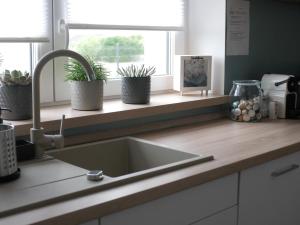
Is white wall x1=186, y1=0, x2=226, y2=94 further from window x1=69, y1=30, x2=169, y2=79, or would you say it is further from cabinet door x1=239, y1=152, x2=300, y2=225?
cabinet door x1=239, y1=152, x2=300, y2=225

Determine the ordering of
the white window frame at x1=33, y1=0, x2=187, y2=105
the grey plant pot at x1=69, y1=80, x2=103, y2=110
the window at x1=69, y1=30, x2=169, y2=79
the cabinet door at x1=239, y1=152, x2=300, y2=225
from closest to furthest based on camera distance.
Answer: the cabinet door at x1=239, y1=152, x2=300, y2=225 < the grey plant pot at x1=69, y1=80, x2=103, y2=110 < the white window frame at x1=33, y1=0, x2=187, y2=105 < the window at x1=69, y1=30, x2=169, y2=79

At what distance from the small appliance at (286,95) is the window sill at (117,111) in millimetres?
286

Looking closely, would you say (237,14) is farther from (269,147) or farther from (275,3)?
(269,147)

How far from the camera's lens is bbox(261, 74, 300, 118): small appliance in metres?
2.37

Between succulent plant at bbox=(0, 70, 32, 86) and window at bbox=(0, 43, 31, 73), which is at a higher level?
window at bbox=(0, 43, 31, 73)

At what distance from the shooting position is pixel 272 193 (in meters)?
1.73

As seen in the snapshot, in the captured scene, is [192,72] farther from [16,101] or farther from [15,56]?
[16,101]

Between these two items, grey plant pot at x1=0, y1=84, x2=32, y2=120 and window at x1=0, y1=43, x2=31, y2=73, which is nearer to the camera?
grey plant pot at x1=0, y1=84, x2=32, y2=120

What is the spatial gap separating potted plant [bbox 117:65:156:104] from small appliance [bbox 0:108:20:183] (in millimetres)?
841

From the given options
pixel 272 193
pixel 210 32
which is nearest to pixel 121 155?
pixel 272 193

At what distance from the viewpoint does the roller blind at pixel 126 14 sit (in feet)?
6.68

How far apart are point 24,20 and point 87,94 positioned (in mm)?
399

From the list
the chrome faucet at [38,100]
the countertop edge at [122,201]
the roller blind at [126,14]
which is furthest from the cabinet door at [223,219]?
the roller blind at [126,14]

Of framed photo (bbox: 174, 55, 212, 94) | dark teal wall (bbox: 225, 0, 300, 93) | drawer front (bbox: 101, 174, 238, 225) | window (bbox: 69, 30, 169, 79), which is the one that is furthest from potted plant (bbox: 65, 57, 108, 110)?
dark teal wall (bbox: 225, 0, 300, 93)
